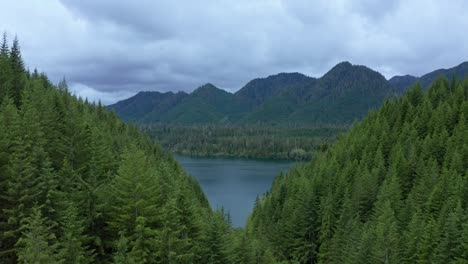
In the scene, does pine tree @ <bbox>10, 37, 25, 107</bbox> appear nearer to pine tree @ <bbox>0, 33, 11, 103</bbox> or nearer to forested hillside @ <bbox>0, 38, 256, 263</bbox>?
pine tree @ <bbox>0, 33, 11, 103</bbox>

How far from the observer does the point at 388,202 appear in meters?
47.5

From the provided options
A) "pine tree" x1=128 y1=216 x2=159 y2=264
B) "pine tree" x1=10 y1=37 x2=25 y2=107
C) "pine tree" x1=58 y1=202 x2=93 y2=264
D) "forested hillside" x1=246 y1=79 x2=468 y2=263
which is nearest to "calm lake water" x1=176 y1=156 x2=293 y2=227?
"forested hillside" x1=246 y1=79 x2=468 y2=263

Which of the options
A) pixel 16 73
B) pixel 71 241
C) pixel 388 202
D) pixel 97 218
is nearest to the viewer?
pixel 71 241

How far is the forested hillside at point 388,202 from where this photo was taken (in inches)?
1527

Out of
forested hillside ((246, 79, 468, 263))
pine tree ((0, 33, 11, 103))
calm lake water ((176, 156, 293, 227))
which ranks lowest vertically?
calm lake water ((176, 156, 293, 227))

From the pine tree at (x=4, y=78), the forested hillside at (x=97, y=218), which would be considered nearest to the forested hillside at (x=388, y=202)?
the forested hillside at (x=97, y=218)

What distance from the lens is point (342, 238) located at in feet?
164

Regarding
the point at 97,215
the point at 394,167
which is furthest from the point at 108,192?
the point at 394,167

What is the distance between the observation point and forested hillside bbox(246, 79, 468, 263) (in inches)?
1527

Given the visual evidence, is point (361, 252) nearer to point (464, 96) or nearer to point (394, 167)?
point (394, 167)

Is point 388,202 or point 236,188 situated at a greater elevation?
point 388,202

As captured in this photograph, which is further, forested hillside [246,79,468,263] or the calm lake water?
the calm lake water

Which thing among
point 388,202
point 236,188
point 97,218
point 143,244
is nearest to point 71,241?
point 143,244

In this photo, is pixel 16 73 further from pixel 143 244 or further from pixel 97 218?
pixel 143 244
